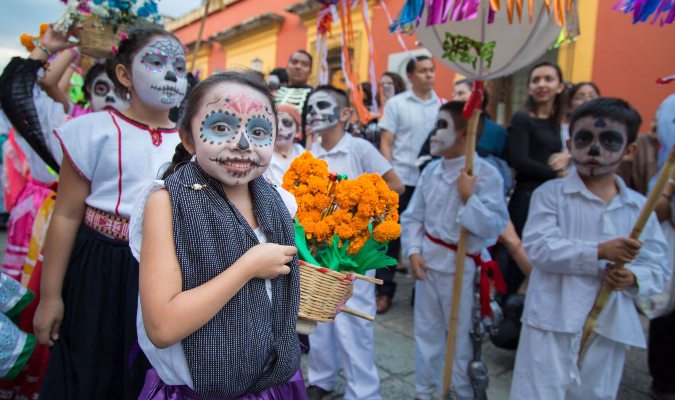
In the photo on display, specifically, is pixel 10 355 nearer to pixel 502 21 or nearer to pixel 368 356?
pixel 368 356

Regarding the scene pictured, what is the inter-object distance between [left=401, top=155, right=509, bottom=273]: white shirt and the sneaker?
3.28 feet

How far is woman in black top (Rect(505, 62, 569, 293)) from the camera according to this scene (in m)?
3.80

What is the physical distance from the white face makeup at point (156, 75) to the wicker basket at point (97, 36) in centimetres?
65

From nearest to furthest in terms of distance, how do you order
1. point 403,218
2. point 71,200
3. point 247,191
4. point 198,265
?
point 198,265 < point 247,191 < point 71,200 < point 403,218

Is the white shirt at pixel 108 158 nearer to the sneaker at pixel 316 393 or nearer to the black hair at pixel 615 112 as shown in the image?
the sneaker at pixel 316 393

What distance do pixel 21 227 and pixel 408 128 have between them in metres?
3.18

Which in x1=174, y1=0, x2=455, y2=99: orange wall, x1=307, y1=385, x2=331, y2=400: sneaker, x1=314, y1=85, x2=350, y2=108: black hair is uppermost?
x1=174, y1=0, x2=455, y2=99: orange wall

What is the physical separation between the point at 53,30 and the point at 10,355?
165 centimetres

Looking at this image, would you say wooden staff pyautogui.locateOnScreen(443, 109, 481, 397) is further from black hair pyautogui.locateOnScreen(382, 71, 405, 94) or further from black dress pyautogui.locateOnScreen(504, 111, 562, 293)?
black hair pyautogui.locateOnScreen(382, 71, 405, 94)

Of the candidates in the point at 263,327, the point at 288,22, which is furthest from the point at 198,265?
the point at 288,22

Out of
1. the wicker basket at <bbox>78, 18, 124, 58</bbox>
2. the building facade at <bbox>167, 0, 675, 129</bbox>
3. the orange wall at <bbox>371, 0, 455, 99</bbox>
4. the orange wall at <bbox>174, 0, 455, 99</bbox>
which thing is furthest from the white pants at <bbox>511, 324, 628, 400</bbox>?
the orange wall at <bbox>371, 0, 455, 99</bbox>

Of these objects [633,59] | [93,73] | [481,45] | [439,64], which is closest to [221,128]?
[481,45]

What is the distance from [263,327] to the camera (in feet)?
4.20

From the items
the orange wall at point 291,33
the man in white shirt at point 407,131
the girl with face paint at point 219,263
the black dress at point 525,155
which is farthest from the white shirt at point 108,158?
the orange wall at point 291,33
